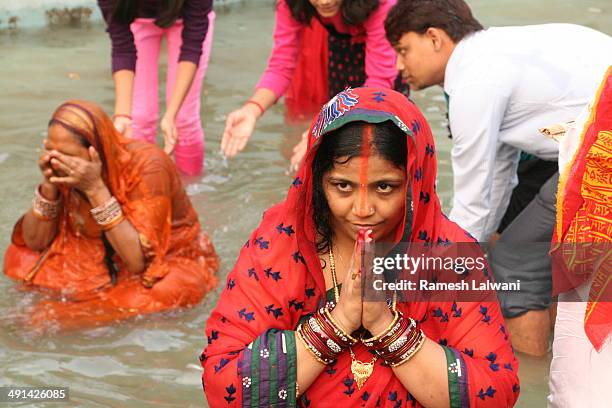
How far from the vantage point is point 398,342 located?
256 cm

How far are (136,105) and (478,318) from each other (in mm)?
3600

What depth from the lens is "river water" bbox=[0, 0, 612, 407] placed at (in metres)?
4.11

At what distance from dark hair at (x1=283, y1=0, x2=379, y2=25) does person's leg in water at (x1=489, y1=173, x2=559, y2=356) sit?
1.37 metres

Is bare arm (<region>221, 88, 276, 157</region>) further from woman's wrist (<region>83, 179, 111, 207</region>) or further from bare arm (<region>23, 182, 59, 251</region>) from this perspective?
bare arm (<region>23, 182, 59, 251</region>)

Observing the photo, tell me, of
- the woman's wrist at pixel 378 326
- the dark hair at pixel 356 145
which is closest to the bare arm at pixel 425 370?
the woman's wrist at pixel 378 326

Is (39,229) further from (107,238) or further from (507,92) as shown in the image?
(507,92)

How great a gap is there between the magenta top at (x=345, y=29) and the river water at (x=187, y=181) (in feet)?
3.10

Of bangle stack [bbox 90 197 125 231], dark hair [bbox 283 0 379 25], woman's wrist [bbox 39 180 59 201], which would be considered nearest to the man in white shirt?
dark hair [bbox 283 0 379 25]

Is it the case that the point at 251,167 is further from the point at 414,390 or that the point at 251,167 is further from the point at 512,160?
the point at 414,390

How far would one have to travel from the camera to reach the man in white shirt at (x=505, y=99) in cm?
376

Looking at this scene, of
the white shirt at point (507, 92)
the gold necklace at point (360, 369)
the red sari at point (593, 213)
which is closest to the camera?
the gold necklace at point (360, 369)

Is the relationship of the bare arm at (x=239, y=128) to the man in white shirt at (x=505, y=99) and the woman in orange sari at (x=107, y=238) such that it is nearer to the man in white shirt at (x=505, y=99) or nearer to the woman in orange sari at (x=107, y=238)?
the woman in orange sari at (x=107, y=238)

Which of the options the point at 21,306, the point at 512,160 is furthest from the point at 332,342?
the point at 21,306

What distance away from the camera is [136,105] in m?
5.83
